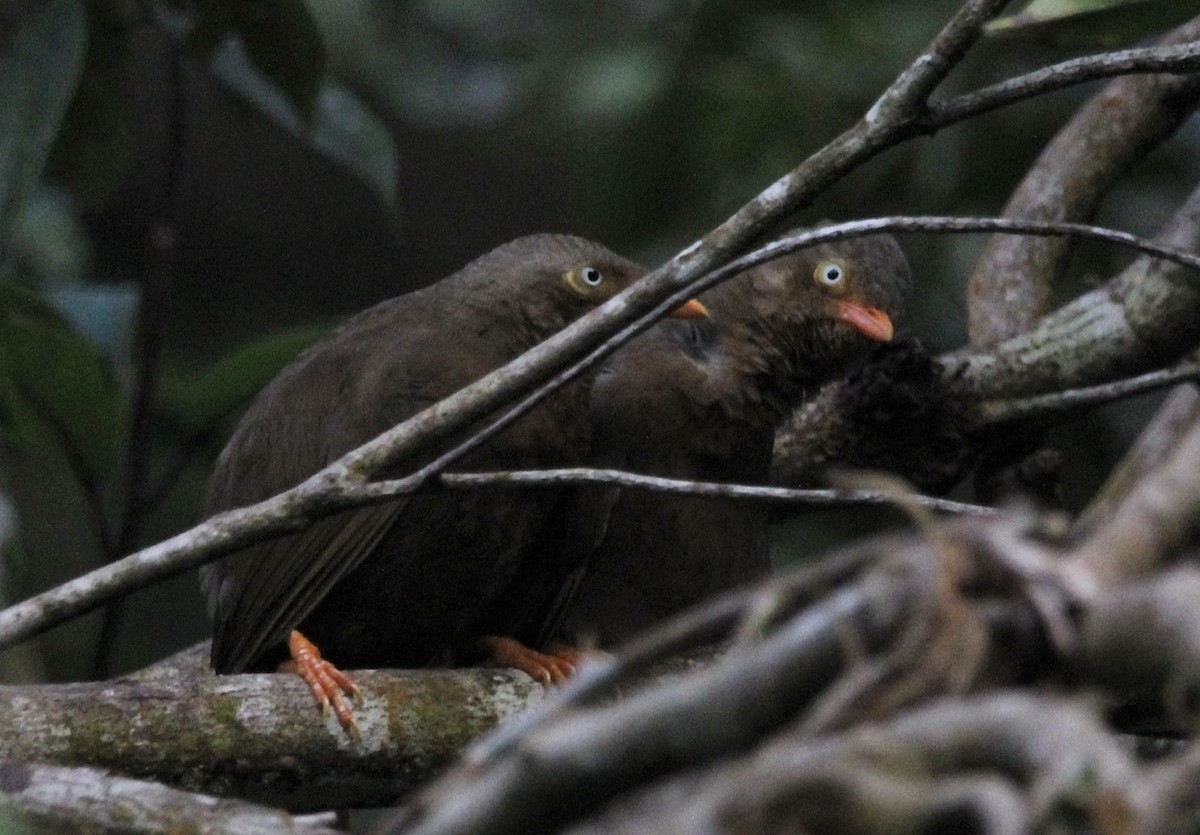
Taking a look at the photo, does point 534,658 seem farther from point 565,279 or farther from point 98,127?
point 98,127

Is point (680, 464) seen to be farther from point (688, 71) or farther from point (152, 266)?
point (688, 71)

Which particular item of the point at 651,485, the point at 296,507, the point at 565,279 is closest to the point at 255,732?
the point at 296,507

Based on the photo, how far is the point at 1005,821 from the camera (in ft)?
3.96

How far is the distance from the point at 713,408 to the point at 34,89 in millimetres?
1854

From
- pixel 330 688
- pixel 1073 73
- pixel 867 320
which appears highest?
pixel 1073 73

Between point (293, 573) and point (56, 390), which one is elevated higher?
point (56, 390)

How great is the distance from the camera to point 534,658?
13.9 ft

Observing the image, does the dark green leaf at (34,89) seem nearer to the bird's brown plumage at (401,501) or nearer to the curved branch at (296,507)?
the bird's brown plumage at (401,501)

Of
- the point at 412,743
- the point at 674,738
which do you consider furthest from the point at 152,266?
the point at 674,738

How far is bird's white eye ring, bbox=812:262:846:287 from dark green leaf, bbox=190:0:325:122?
4.71 ft

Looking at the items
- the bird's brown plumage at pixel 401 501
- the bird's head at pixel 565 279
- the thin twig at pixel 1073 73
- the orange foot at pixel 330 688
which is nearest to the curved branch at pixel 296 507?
the thin twig at pixel 1073 73

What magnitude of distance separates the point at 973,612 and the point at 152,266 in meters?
4.33

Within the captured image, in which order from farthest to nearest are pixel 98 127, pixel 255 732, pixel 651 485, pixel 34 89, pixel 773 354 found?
pixel 98 127 → pixel 773 354 → pixel 34 89 → pixel 255 732 → pixel 651 485

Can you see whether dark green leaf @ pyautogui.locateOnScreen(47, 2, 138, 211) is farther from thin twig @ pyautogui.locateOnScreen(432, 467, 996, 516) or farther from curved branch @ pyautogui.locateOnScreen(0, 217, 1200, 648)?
thin twig @ pyautogui.locateOnScreen(432, 467, 996, 516)
